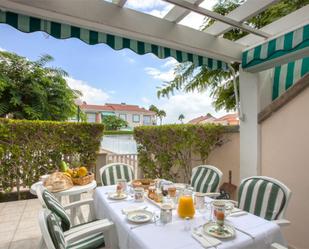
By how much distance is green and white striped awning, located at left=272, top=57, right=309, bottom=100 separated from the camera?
3.32 meters

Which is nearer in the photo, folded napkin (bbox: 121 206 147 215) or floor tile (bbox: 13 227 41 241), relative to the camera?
folded napkin (bbox: 121 206 147 215)

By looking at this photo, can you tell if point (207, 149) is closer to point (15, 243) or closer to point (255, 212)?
point (255, 212)

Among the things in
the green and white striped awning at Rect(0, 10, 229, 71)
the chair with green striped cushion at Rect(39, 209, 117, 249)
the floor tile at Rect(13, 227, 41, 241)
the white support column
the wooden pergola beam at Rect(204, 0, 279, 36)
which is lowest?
the floor tile at Rect(13, 227, 41, 241)

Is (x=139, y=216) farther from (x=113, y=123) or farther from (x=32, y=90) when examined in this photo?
(x=113, y=123)

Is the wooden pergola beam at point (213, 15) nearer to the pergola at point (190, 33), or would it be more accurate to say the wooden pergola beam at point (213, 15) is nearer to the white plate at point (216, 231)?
the pergola at point (190, 33)

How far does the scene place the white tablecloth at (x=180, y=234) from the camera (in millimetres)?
1418

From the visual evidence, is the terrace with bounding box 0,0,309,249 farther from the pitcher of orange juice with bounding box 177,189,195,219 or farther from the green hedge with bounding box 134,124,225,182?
the green hedge with bounding box 134,124,225,182

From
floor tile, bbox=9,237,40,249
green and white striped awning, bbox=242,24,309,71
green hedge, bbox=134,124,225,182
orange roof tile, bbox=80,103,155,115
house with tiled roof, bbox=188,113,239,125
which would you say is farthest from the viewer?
orange roof tile, bbox=80,103,155,115

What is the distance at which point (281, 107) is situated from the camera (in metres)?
2.99

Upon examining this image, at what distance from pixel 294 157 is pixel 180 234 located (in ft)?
6.78

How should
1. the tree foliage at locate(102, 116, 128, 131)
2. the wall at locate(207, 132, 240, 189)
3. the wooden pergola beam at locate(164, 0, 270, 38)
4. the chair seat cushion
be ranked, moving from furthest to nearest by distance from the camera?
the tree foliage at locate(102, 116, 128, 131), the wall at locate(207, 132, 240, 189), the wooden pergola beam at locate(164, 0, 270, 38), the chair seat cushion

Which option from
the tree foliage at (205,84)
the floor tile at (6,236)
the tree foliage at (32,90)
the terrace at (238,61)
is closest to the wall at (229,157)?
the terrace at (238,61)

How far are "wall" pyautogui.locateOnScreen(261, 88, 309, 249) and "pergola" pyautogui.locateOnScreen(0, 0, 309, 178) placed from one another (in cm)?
26

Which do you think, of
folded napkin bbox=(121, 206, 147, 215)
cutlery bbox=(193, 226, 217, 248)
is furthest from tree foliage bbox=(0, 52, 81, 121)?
cutlery bbox=(193, 226, 217, 248)
